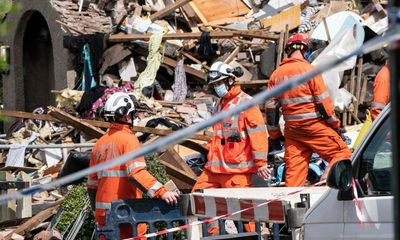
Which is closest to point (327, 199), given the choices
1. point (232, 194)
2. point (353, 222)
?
point (353, 222)

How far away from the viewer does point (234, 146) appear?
9148 mm

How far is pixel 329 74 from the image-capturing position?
1275 centimetres

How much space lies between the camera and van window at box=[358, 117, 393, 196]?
543cm

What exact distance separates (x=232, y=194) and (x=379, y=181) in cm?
275

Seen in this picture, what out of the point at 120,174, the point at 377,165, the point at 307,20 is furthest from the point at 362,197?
the point at 307,20

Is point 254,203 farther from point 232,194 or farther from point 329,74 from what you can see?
point 329,74

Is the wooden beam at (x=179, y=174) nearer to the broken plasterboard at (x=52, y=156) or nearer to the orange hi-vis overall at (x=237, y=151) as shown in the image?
the orange hi-vis overall at (x=237, y=151)

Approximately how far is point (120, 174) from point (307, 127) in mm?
2051

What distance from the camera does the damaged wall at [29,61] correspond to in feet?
71.9

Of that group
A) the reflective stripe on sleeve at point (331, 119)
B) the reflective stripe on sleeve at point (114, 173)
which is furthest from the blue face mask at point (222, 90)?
the reflective stripe on sleeve at point (114, 173)

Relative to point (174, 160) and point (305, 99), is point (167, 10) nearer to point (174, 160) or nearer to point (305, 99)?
point (174, 160)

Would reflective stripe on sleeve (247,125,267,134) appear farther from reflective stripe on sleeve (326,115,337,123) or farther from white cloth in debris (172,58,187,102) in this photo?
white cloth in debris (172,58,187,102)

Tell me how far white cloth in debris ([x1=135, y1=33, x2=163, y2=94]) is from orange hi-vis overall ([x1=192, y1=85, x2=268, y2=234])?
8.26m

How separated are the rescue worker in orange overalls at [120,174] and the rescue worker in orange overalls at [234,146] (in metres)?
0.91
